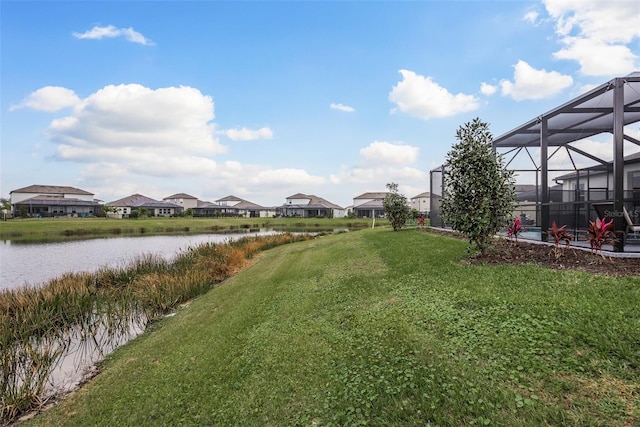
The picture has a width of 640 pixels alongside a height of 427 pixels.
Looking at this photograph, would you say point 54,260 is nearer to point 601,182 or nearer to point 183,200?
point 601,182

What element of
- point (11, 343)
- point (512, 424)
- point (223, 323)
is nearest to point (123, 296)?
point (11, 343)

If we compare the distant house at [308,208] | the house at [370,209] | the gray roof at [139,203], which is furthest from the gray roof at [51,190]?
the house at [370,209]

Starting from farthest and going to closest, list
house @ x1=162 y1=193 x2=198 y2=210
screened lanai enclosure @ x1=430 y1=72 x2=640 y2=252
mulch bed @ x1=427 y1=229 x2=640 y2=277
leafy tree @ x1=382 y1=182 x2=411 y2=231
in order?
house @ x1=162 y1=193 x2=198 y2=210 < leafy tree @ x1=382 y1=182 x2=411 y2=231 < screened lanai enclosure @ x1=430 y1=72 x2=640 y2=252 < mulch bed @ x1=427 y1=229 x2=640 y2=277

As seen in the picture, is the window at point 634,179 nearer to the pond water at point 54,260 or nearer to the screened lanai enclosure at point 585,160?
the screened lanai enclosure at point 585,160

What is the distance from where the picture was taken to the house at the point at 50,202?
56375mm

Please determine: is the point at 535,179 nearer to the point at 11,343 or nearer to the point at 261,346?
the point at 261,346

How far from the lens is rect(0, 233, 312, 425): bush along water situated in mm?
5254

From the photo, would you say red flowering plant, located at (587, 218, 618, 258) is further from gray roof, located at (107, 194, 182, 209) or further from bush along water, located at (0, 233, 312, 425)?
gray roof, located at (107, 194, 182, 209)

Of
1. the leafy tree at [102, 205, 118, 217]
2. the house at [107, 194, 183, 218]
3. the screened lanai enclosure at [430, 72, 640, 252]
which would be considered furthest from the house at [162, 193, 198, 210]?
the screened lanai enclosure at [430, 72, 640, 252]

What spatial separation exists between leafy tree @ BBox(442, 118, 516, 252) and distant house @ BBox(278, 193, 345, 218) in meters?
61.7

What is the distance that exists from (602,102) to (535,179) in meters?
→ 7.35

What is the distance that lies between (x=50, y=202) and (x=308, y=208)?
43100mm

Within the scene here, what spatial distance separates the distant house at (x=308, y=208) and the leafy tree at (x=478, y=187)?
61726mm

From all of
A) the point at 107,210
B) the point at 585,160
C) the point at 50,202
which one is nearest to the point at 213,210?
the point at 107,210
